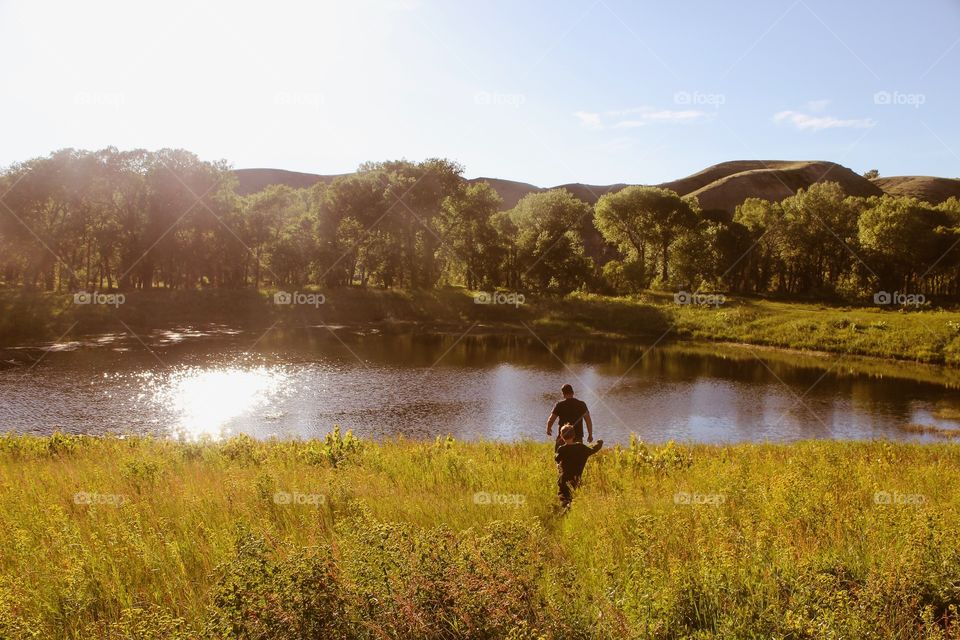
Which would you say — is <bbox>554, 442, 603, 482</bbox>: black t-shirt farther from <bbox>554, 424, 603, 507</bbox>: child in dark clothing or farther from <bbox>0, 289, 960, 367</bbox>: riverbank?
<bbox>0, 289, 960, 367</bbox>: riverbank

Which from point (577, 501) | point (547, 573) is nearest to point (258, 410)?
point (577, 501)

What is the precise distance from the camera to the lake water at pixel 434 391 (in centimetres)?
2966

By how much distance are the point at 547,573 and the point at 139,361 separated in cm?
4637

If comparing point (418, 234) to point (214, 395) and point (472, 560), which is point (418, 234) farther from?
point (472, 560)

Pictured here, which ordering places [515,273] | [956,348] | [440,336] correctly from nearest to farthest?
[956,348]
[440,336]
[515,273]

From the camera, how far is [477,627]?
→ 5488mm

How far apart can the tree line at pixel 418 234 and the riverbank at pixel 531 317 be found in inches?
296

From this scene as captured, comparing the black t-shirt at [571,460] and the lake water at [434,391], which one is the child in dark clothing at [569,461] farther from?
the lake water at [434,391]

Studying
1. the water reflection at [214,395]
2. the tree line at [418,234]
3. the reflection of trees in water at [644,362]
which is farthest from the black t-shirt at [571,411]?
the tree line at [418,234]

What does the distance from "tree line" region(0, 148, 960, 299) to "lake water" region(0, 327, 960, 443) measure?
23.3m

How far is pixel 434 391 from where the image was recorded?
3778cm

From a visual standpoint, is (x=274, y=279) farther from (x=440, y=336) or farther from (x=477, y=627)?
(x=477, y=627)

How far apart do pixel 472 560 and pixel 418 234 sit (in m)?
77.8

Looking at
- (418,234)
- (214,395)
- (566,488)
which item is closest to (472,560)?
(566,488)
